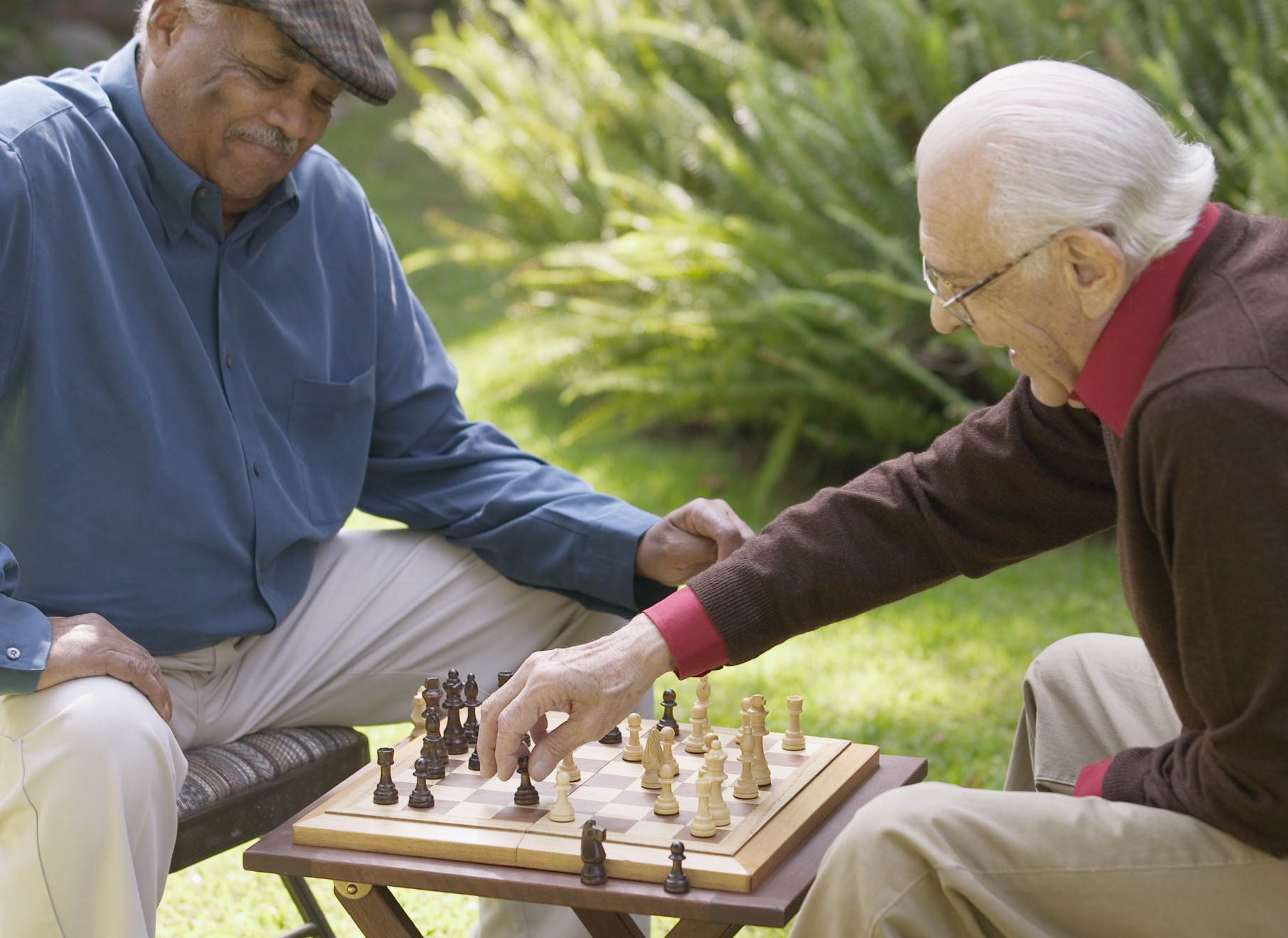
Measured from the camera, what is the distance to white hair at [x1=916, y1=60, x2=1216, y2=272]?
73.6 inches

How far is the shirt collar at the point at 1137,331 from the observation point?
6.26 feet

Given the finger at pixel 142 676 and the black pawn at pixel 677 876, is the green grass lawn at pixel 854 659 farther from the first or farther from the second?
the black pawn at pixel 677 876

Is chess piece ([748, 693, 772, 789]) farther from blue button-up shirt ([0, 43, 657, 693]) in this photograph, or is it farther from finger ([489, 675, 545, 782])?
blue button-up shirt ([0, 43, 657, 693])

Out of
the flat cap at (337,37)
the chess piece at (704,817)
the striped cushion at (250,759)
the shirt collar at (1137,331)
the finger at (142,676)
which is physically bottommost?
the striped cushion at (250,759)

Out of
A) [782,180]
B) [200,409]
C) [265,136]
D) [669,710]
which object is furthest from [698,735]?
[782,180]

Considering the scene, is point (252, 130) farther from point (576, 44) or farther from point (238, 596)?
point (576, 44)

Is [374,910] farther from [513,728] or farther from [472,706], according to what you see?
[472,706]

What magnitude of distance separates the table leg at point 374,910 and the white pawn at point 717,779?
0.48 metres

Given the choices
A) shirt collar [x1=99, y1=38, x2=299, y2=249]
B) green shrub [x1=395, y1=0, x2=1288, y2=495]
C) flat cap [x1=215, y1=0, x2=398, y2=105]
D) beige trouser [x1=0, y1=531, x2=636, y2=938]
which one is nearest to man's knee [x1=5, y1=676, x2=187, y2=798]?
beige trouser [x1=0, y1=531, x2=636, y2=938]

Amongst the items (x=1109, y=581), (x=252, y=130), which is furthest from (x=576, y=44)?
(x=252, y=130)

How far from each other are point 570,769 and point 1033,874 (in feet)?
2.47

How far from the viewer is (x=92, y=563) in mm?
2518

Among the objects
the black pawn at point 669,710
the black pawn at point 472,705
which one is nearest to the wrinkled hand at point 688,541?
the black pawn at point 669,710

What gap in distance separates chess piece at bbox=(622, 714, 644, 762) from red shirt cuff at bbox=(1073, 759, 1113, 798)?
28.3 inches
